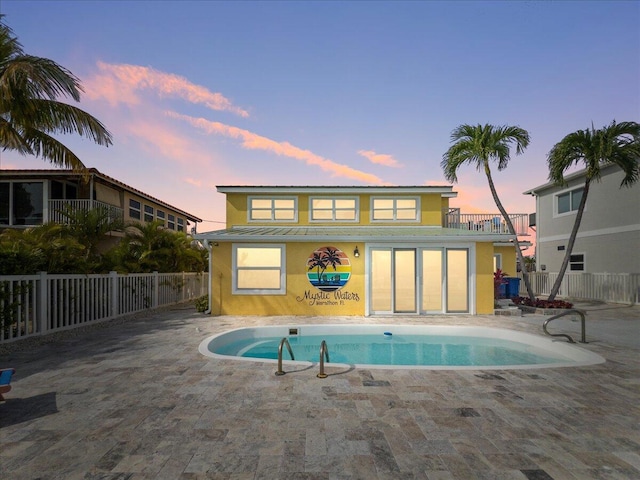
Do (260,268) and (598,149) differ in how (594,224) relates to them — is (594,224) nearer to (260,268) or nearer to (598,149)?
(598,149)

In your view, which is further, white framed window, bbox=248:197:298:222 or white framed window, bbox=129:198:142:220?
white framed window, bbox=129:198:142:220

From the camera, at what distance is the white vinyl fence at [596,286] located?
49.9 ft

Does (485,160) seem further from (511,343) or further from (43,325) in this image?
(43,325)

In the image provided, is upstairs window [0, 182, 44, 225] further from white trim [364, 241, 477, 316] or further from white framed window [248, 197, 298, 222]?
white trim [364, 241, 477, 316]

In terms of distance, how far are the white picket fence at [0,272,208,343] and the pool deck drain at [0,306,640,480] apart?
1.93 meters

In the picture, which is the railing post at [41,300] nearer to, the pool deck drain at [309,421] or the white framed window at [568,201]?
the pool deck drain at [309,421]

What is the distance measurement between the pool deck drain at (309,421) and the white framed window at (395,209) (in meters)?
9.27

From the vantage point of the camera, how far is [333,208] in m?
14.6

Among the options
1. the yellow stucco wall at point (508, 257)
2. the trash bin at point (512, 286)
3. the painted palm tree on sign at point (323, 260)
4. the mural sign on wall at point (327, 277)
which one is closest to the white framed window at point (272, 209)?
the painted palm tree on sign at point (323, 260)

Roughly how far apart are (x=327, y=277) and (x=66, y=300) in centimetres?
804

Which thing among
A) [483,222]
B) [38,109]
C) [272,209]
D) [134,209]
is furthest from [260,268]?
[483,222]

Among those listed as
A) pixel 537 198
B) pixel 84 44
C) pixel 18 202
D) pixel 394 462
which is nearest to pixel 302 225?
pixel 84 44

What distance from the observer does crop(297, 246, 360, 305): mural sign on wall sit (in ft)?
Result: 38.4

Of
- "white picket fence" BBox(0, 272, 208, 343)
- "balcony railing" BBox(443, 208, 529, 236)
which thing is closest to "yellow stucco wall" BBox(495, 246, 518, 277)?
"balcony railing" BBox(443, 208, 529, 236)
